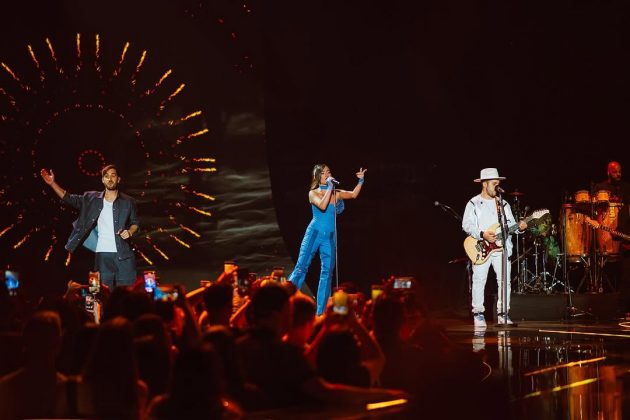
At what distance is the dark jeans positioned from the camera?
1055 cm

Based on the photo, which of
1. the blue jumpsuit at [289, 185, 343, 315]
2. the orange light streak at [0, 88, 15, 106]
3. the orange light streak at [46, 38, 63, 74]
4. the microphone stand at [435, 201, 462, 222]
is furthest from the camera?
the microphone stand at [435, 201, 462, 222]

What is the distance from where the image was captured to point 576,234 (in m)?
13.9

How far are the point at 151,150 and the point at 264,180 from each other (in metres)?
1.81

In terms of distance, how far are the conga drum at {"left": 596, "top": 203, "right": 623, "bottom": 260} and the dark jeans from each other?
7053 millimetres

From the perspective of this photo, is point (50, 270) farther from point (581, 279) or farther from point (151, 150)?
point (581, 279)

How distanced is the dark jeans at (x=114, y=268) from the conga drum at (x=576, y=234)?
22.0 feet

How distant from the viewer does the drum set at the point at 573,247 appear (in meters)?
13.5

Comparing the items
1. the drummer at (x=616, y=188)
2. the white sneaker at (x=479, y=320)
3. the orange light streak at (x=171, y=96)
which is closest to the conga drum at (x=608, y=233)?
the drummer at (x=616, y=188)

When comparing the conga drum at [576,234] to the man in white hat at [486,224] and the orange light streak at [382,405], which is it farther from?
the orange light streak at [382,405]

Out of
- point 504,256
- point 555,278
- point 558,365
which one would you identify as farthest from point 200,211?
point 558,365

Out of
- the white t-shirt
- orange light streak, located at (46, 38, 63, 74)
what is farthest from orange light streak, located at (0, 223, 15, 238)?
the white t-shirt

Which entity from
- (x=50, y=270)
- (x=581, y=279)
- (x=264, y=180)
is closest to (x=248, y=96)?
(x=264, y=180)

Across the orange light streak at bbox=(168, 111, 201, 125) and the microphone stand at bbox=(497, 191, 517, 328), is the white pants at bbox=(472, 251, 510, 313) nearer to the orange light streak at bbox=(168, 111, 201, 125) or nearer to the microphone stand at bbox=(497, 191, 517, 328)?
the microphone stand at bbox=(497, 191, 517, 328)

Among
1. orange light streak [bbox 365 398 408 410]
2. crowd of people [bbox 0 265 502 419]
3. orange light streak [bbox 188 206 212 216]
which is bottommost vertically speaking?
orange light streak [bbox 365 398 408 410]
